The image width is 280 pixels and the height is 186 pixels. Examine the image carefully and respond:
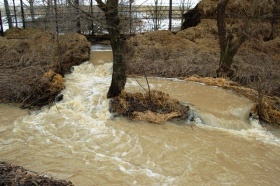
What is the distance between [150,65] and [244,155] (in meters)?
7.52

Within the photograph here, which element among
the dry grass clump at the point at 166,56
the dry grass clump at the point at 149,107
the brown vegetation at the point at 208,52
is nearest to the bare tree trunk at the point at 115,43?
the dry grass clump at the point at 149,107

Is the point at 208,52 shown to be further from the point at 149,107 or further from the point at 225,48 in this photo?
the point at 149,107

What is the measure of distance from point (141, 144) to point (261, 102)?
3910 mm

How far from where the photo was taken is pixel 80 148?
7.55 meters

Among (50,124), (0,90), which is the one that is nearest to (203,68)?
(50,124)

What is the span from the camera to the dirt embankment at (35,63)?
10.6 m

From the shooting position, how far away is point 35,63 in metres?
13.7

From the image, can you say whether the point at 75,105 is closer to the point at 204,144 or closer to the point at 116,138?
the point at 116,138

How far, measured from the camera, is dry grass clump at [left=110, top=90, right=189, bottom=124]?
9047 mm

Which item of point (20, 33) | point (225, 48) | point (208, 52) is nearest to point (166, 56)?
point (208, 52)

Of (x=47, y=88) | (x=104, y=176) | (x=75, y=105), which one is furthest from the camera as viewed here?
(x=47, y=88)

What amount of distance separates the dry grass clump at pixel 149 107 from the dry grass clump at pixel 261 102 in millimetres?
2161

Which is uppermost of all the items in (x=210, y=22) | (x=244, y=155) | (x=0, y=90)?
(x=210, y=22)

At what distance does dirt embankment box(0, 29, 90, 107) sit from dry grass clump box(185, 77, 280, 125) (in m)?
6.04
